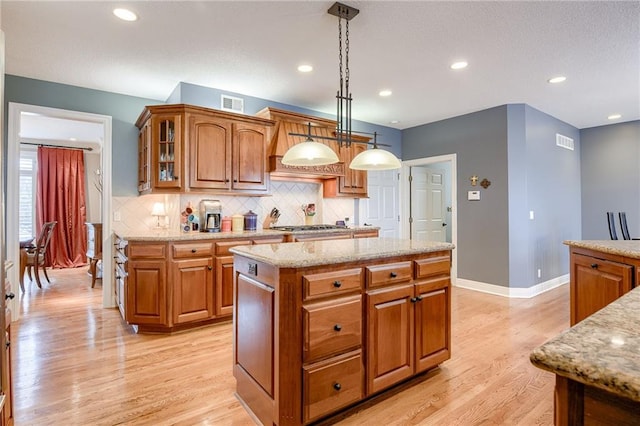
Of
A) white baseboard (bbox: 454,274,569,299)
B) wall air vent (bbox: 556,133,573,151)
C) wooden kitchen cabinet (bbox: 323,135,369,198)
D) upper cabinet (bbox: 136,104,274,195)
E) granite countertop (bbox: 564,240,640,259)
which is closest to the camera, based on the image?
granite countertop (bbox: 564,240,640,259)

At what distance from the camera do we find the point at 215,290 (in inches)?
135

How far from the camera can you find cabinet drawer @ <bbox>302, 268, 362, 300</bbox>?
5.84 feet

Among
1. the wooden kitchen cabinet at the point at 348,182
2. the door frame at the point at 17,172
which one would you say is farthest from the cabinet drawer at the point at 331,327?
the door frame at the point at 17,172

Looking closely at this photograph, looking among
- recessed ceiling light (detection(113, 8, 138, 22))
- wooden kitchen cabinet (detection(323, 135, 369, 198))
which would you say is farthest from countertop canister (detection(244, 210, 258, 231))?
recessed ceiling light (detection(113, 8, 138, 22))

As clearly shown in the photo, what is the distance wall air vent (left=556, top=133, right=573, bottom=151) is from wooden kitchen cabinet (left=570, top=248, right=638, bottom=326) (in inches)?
136

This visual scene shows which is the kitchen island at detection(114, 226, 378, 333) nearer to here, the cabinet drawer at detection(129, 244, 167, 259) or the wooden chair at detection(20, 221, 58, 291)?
the cabinet drawer at detection(129, 244, 167, 259)

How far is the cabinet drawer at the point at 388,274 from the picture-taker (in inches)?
79.7

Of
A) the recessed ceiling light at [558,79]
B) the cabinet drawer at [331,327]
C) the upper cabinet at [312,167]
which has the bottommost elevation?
the cabinet drawer at [331,327]

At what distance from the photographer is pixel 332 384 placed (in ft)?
6.09

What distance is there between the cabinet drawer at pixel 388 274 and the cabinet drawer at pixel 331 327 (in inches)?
5.8

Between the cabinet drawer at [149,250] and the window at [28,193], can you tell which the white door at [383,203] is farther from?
the window at [28,193]

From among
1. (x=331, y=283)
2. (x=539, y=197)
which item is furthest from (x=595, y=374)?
(x=539, y=197)

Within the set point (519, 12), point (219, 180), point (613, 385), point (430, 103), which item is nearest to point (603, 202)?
point (430, 103)

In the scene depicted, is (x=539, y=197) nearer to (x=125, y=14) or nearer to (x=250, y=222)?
(x=250, y=222)
